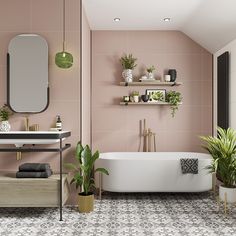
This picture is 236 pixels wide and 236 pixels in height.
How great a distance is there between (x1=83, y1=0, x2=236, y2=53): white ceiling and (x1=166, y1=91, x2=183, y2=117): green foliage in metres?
0.95

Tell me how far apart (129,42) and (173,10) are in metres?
1.09

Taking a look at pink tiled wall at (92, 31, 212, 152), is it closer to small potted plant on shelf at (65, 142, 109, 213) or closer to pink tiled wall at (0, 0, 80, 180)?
pink tiled wall at (0, 0, 80, 180)

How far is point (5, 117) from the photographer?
378 centimetres

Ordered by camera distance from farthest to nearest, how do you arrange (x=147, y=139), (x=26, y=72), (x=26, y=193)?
(x=147, y=139), (x=26, y=72), (x=26, y=193)

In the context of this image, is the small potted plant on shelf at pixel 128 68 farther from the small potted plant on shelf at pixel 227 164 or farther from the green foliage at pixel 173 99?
the small potted plant on shelf at pixel 227 164

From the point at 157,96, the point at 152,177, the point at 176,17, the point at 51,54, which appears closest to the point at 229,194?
the point at 152,177

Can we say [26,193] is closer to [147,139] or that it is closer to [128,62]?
[147,139]

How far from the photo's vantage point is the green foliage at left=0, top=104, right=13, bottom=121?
3779 millimetres

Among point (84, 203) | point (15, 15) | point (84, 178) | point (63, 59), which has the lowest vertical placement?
point (84, 203)

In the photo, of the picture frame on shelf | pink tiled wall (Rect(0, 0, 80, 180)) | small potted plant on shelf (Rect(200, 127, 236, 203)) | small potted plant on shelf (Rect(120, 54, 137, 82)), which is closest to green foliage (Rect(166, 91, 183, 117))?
the picture frame on shelf

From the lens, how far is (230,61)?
4.62 m

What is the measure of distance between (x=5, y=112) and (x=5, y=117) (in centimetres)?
6

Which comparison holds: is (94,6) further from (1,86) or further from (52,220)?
(52,220)

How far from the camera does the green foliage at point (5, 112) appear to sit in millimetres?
3779
